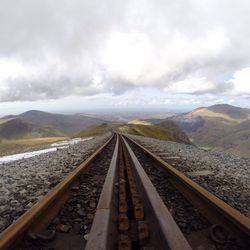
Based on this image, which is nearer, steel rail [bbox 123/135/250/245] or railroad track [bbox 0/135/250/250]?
railroad track [bbox 0/135/250/250]

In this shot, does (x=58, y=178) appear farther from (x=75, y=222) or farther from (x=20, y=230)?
(x=20, y=230)

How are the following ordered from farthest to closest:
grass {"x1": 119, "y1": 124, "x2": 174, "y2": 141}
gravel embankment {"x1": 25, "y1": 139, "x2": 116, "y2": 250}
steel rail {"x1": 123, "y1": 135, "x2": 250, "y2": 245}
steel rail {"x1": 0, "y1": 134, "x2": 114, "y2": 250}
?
grass {"x1": 119, "y1": 124, "x2": 174, "y2": 141} → gravel embankment {"x1": 25, "y1": 139, "x2": 116, "y2": 250} → steel rail {"x1": 123, "y1": 135, "x2": 250, "y2": 245} → steel rail {"x1": 0, "y1": 134, "x2": 114, "y2": 250}

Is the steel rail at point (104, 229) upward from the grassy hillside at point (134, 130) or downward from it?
upward

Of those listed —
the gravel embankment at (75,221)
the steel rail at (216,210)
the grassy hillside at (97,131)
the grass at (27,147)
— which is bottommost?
the grass at (27,147)

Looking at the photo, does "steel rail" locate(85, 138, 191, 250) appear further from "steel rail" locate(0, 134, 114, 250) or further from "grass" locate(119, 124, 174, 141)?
"grass" locate(119, 124, 174, 141)

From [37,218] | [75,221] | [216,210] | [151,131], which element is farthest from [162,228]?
[151,131]

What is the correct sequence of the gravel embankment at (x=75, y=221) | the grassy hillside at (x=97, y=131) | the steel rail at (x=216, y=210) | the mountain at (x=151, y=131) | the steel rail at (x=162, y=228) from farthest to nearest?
the mountain at (x=151, y=131) → the grassy hillside at (x=97, y=131) → the gravel embankment at (x=75, y=221) → the steel rail at (x=216, y=210) → the steel rail at (x=162, y=228)

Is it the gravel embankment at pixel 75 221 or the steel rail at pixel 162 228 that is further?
the gravel embankment at pixel 75 221

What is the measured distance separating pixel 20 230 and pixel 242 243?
2.80 metres

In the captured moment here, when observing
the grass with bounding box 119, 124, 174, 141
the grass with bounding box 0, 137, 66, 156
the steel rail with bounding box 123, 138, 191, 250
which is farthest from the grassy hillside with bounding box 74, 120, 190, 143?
the steel rail with bounding box 123, 138, 191, 250

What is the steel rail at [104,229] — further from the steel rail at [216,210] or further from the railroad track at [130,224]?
the steel rail at [216,210]

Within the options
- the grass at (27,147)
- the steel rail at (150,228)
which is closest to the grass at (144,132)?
the grass at (27,147)

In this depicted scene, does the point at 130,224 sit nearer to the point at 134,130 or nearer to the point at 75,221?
the point at 75,221

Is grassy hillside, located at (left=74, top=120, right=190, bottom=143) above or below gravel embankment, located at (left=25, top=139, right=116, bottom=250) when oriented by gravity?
below
